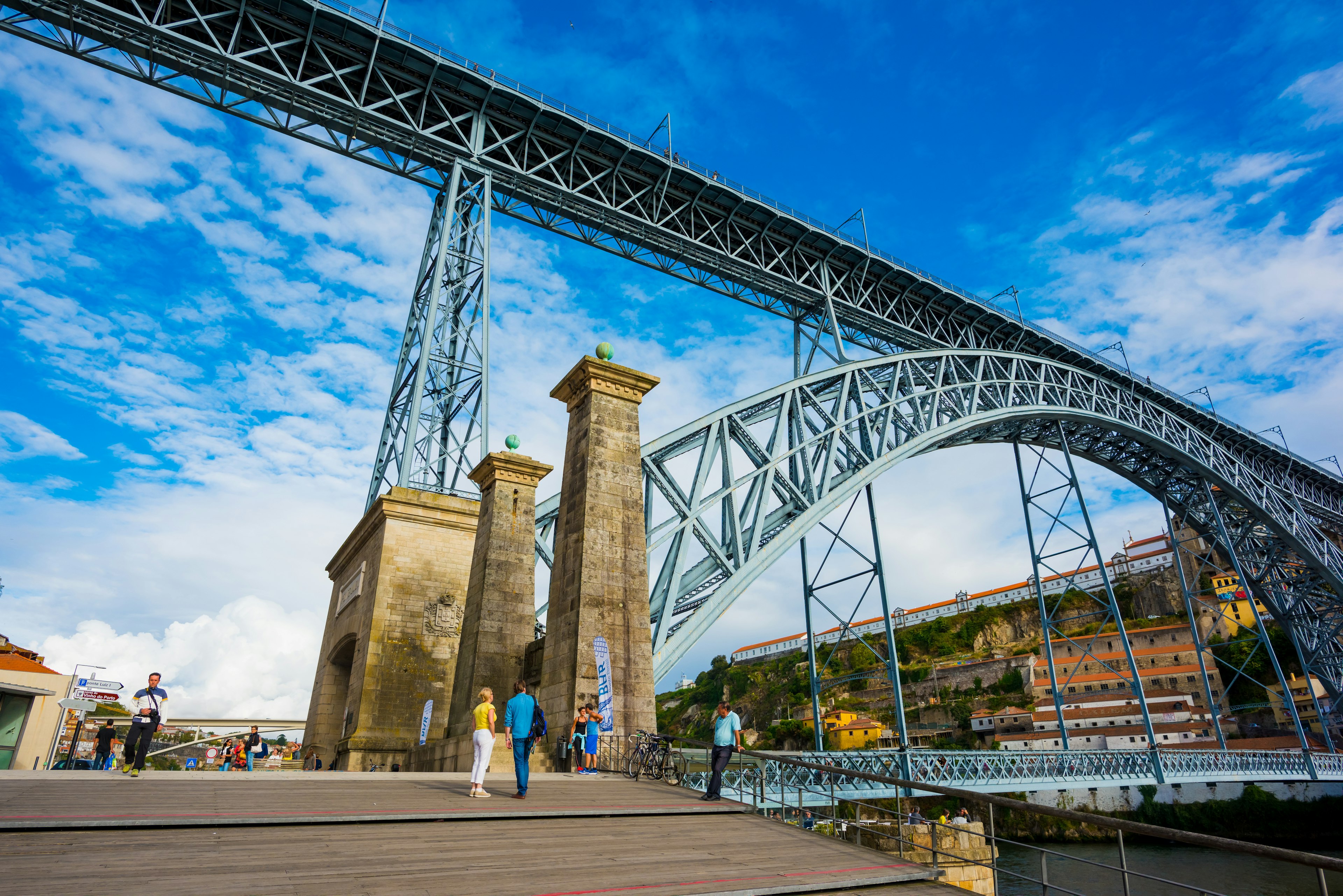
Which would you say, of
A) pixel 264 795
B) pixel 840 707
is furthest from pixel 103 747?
pixel 840 707

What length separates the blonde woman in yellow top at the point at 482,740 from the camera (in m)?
7.86

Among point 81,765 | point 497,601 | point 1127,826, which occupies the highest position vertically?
point 497,601

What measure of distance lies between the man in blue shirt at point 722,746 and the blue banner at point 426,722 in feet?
26.5

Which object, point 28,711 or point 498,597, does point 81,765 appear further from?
point 498,597

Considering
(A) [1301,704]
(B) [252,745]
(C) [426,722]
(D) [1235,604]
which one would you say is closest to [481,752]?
(C) [426,722]

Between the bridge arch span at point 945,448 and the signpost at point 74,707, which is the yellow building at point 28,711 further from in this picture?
the bridge arch span at point 945,448

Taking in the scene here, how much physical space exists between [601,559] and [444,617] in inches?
263

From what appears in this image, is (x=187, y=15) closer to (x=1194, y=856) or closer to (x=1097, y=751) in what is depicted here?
(x=1097, y=751)

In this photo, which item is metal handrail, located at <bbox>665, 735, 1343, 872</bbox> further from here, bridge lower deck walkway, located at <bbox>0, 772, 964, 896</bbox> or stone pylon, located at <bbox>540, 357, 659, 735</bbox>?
stone pylon, located at <bbox>540, 357, 659, 735</bbox>

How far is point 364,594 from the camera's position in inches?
674

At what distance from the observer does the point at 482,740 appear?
8086mm

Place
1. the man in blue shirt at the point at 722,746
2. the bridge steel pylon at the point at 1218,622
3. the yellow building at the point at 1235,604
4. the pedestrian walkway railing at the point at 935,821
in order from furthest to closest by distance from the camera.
Result: 1. the yellow building at the point at 1235,604
2. the bridge steel pylon at the point at 1218,622
3. the man in blue shirt at the point at 722,746
4. the pedestrian walkway railing at the point at 935,821

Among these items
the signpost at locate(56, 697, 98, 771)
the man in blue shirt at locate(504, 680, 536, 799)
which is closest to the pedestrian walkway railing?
the man in blue shirt at locate(504, 680, 536, 799)

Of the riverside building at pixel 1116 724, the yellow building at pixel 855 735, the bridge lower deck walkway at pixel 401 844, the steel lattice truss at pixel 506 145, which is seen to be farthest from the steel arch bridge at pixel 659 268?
the yellow building at pixel 855 735
